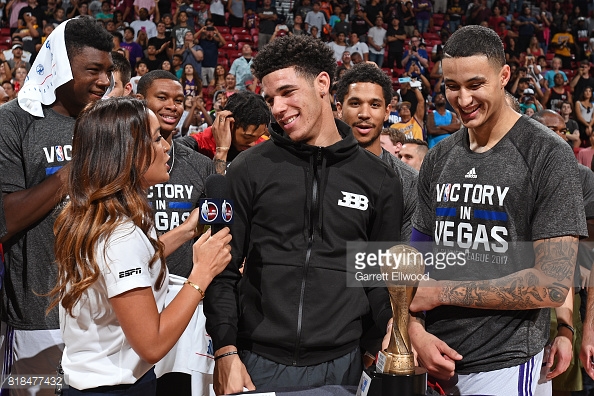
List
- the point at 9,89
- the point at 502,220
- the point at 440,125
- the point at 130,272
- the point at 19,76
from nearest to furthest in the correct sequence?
the point at 130,272
the point at 502,220
the point at 9,89
the point at 19,76
the point at 440,125

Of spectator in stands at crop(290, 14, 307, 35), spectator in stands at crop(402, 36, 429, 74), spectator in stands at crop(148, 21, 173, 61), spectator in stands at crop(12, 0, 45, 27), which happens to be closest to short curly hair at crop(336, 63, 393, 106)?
Answer: spectator in stands at crop(148, 21, 173, 61)

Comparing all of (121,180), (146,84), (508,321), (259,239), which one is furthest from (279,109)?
(146,84)

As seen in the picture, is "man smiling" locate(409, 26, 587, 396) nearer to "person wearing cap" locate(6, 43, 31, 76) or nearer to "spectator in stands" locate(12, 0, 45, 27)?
"person wearing cap" locate(6, 43, 31, 76)

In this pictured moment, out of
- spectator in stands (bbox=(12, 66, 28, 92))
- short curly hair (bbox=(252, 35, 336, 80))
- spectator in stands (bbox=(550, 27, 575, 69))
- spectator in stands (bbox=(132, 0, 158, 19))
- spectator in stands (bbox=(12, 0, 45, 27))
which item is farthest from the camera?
spectator in stands (bbox=(550, 27, 575, 69))

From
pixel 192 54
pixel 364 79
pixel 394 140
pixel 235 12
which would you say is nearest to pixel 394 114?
pixel 192 54

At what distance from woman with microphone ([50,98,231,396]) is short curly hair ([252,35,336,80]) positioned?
49cm

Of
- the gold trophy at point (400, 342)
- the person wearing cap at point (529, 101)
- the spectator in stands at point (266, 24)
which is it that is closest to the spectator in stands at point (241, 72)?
the spectator in stands at point (266, 24)

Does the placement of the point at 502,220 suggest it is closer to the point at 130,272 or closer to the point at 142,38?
the point at 130,272

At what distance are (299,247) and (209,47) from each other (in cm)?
1273

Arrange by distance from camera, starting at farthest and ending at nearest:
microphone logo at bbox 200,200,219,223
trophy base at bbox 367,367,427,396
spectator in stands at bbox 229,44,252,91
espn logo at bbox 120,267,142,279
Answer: spectator in stands at bbox 229,44,252,91 → microphone logo at bbox 200,200,219,223 → espn logo at bbox 120,267,142,279 → trophy base at bbox 367,367,427,396

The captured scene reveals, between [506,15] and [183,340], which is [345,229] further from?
[506,15]

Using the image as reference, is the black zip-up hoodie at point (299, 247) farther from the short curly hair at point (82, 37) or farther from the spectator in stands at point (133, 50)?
the spectator in stands at point (133, 50)

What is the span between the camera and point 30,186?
269cm

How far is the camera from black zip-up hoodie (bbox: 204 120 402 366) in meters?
2.12
